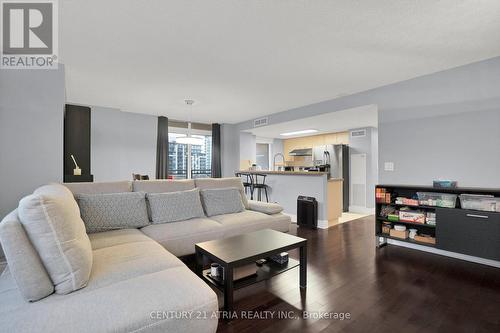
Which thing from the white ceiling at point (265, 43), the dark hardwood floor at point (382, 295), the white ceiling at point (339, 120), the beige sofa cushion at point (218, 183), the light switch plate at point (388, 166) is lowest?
the dark hardwood floor at point (382, 295)

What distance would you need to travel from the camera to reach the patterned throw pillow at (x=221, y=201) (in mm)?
3338

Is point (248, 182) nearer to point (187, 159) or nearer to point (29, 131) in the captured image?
point (187, 159)

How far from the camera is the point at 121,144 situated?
224 inches

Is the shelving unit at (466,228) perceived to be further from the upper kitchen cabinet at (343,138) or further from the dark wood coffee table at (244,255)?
the upper kitchen cabinet at (343,138)

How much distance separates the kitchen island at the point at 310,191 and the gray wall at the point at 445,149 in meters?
1.08

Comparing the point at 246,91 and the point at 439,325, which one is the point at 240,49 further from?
the point at 439,325

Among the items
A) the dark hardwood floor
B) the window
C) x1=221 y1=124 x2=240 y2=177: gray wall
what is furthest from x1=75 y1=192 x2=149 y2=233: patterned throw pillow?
x1=221 y1=124 x2=240 y2=177: gray wall

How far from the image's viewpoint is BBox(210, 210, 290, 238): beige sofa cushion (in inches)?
116

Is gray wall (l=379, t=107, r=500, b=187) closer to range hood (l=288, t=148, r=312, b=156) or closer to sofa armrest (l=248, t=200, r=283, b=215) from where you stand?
sofa armrest (l=248, t=200, r=283, b=215)

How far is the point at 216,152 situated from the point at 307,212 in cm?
354

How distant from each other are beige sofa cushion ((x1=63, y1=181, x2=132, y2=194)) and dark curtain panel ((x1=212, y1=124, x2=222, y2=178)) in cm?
408

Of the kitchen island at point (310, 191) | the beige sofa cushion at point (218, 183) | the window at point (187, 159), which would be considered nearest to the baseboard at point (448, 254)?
the kitchen island at point (310, 191)

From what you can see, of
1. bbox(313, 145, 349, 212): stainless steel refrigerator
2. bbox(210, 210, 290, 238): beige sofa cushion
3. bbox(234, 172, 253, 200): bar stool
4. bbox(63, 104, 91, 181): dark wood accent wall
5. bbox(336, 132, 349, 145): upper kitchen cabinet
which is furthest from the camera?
bbox(336, 132, 349, 145): upper kitchen cabinet

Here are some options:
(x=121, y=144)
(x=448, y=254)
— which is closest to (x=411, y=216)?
(x=448, y=254)
